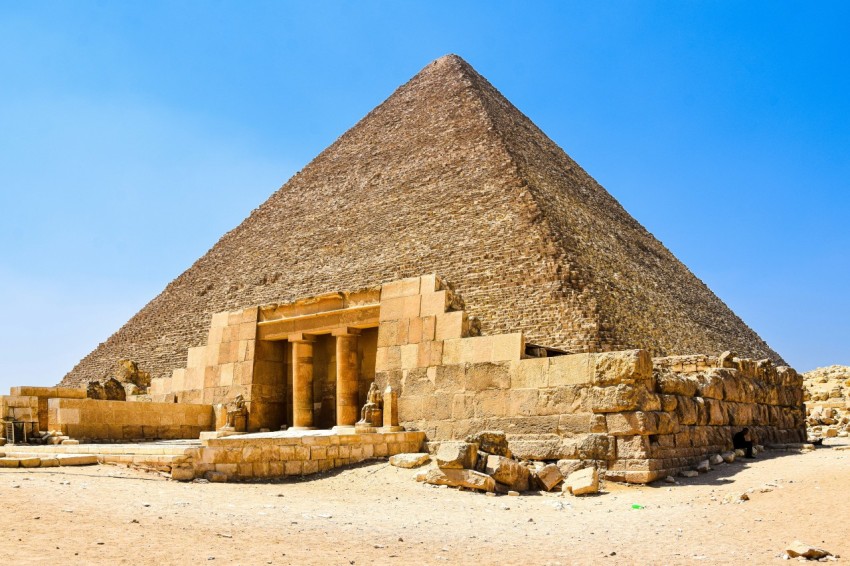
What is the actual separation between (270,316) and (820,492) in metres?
7.34

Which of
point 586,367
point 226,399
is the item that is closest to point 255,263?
point 226,399

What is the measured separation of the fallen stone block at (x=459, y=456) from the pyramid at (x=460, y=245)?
27687 mm

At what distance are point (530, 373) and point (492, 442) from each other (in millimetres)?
1082

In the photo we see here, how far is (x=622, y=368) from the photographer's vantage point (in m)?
7.84

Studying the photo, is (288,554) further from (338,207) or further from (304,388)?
(338,207)

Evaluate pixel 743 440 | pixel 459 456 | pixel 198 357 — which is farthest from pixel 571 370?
pixel 198 357

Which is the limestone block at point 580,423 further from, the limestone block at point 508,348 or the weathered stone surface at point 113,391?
the weathered stone surface at point 113,391

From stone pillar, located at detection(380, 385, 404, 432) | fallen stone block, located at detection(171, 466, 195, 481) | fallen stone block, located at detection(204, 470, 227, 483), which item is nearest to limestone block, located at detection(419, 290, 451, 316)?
→ stone pillar, located at detection(380, 385, 404, 432)

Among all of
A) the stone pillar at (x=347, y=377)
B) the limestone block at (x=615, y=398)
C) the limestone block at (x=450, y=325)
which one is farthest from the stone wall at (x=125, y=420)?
the limestone block at (x=615, y=398)

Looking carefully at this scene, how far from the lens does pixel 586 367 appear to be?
812 centimetres

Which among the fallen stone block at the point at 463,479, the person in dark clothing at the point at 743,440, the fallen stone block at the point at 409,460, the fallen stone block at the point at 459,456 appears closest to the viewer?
the fallen stone block at the point at 463,479

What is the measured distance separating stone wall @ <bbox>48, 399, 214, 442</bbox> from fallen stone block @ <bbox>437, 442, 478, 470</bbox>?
5.32 metres

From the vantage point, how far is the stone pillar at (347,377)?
10.6m

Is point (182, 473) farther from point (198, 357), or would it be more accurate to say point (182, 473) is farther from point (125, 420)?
point (198, 357)
